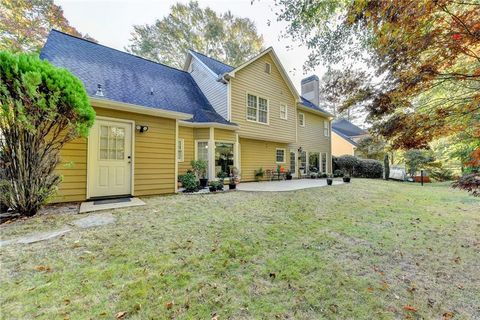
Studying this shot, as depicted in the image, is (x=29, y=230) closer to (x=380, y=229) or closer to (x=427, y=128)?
(x=380, y=229)

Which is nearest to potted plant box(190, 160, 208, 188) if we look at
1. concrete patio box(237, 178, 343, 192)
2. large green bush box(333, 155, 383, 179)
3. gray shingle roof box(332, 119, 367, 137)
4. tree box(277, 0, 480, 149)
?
concrete patio box(237, 178, 343, 192)

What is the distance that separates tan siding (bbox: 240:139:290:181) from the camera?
11.7m

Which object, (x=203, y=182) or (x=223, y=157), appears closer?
(x=203, y=182)

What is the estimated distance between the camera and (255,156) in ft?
40.2

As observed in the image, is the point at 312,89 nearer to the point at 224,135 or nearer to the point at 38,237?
the point at 224,135

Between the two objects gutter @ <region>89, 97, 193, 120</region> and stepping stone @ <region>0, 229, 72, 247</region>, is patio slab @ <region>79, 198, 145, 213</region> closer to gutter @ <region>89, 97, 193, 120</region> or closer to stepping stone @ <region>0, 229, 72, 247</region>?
stepping stone @ <region>0, 229, 72, 247</region>

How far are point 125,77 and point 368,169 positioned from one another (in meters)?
17.5

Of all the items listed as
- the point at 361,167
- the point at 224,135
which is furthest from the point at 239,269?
the point at 361,167

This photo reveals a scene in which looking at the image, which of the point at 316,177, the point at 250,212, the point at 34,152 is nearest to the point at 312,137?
the point at 316,177

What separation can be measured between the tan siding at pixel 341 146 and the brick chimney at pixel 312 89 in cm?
643

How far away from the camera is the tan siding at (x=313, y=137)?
1497 cm

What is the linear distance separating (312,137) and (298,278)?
47.5 ft

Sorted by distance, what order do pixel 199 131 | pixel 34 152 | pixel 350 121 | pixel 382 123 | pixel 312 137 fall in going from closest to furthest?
1. pixel 34 152
2. pixel 382 123
3. pixel 199 131
4. pixel 312 137
5. pixel 350 121

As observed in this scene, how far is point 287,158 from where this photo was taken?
14.1 metres
